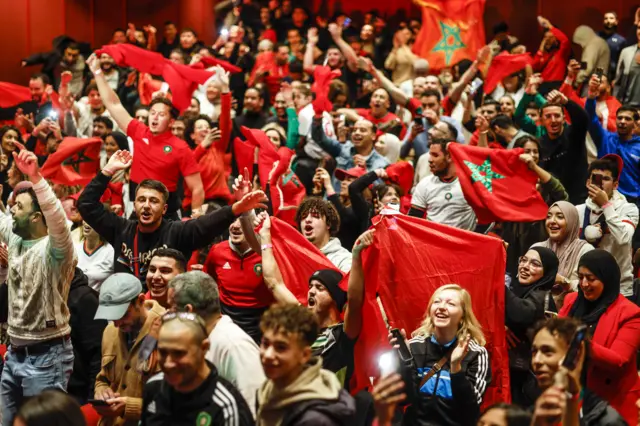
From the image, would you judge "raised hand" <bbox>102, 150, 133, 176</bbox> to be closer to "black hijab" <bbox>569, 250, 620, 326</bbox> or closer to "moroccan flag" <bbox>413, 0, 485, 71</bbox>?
"black hijab" <bbox>569, 250, 620, 326</bbox>

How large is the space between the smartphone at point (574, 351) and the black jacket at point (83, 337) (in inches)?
142

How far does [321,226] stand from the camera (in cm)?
730

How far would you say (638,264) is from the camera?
8336 millimetres

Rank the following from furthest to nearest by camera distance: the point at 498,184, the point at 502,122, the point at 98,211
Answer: the point at 502,122, the point at 498,184, the point at 98,211

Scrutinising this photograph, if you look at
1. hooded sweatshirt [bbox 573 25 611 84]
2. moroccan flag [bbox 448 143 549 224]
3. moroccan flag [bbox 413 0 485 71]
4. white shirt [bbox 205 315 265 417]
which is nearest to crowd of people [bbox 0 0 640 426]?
white shirt [bbox 205 315 265 417]

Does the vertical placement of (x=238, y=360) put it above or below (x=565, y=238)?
above

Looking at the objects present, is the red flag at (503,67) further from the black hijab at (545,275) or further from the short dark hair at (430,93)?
the black hijab at (545,275)

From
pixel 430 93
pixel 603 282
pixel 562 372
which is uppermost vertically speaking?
pixel 562 372

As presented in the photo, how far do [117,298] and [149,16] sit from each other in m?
13.8

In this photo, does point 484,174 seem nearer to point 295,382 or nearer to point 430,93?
point 430,93

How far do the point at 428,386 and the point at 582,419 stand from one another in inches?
33.7

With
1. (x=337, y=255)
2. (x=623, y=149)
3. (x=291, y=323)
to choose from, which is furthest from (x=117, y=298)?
(x=623, y=149)

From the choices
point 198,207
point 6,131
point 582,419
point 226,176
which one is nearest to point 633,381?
point 582,419

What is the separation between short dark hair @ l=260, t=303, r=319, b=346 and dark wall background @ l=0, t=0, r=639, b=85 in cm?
1282
